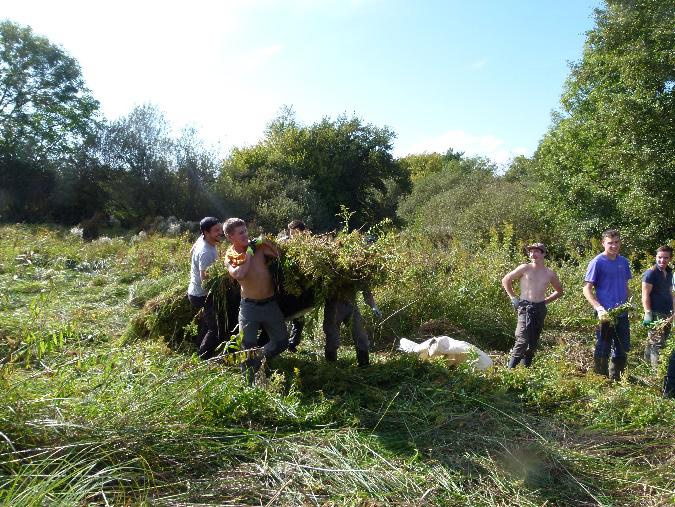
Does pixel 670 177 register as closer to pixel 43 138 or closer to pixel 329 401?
pixel 329 401

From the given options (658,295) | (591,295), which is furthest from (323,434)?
(658,295)

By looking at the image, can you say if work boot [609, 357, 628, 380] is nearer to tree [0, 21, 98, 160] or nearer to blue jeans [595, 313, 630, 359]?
blue jeans [595, 313, 630, 359]

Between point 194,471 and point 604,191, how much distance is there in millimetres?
17339

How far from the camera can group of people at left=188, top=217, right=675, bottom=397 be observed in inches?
201

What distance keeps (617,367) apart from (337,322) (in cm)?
295

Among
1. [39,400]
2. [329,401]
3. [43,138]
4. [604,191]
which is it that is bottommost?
[329,401]

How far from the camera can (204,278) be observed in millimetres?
5801

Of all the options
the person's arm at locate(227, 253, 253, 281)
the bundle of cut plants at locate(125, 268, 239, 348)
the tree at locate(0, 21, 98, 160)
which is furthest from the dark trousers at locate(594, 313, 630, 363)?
the tree at locate(0, 21, 98, 160)

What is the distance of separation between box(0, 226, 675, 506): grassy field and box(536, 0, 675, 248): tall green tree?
1066cm

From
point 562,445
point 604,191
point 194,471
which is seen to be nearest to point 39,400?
point 194,471

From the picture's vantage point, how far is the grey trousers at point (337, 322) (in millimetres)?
5559

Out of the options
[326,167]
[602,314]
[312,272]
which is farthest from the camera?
[326,167]

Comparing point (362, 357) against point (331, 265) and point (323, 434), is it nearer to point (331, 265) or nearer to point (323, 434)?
point (331, 265)

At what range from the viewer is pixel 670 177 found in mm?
13922
